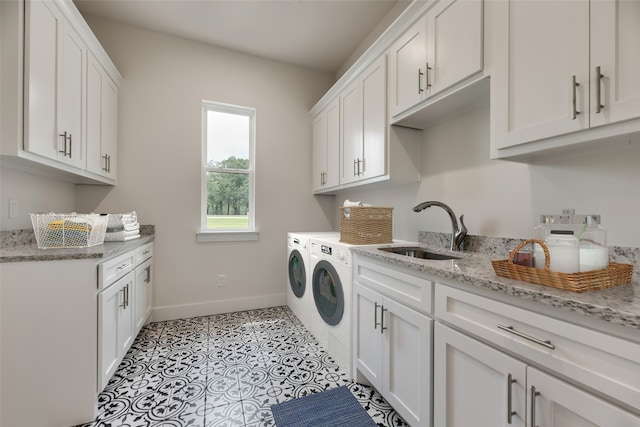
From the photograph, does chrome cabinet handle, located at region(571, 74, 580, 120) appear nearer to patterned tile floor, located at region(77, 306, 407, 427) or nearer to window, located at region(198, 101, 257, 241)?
patterned tile floor, located at region(77, 306, 407, 427)

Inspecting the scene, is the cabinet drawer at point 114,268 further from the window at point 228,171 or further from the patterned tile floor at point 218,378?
the window at point 228,171

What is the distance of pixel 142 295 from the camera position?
7.87 ft

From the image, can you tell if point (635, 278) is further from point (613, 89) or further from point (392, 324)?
point (392, 324)

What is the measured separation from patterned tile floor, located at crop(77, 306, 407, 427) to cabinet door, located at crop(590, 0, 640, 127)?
1.66 m

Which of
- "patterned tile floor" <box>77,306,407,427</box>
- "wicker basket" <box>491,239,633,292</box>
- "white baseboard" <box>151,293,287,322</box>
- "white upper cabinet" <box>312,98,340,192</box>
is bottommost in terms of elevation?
"patterned tile floor" <box>77,306,407,427</box>

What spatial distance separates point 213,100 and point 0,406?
2822mm

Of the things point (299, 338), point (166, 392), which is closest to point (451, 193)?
point (299, 338)

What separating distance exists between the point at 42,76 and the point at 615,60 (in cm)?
268

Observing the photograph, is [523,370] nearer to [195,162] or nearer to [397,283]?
[397,283]

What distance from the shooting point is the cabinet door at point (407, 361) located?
125 cm

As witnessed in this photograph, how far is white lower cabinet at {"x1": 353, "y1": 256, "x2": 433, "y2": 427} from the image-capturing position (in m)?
1.26

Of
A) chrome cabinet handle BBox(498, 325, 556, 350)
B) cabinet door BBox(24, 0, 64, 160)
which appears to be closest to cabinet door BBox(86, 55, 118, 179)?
cabinet door BBox(24, 0, 64, 160)

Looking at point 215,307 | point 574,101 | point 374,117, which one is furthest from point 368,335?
point 215,307

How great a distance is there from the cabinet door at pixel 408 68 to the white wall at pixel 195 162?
1.68 meters
